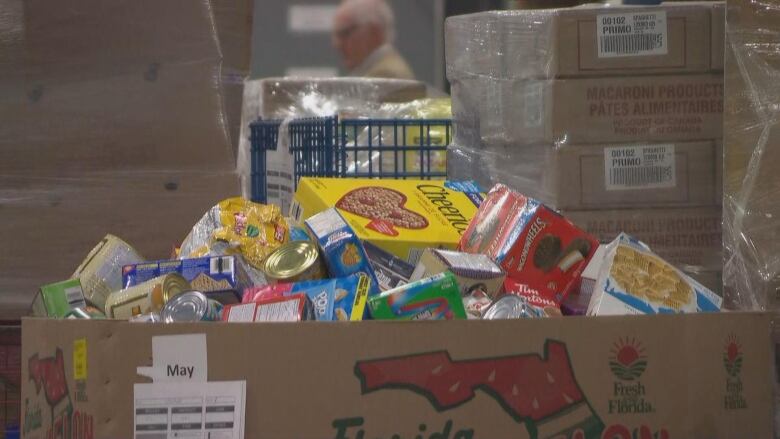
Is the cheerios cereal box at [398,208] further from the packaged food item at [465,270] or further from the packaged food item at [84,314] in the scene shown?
the packaged food item at [84,314]

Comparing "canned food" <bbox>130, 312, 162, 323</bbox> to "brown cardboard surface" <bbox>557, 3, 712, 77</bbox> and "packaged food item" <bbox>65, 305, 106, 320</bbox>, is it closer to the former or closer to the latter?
"packaged food item" <bbox>65, 305, 106, 320</bbox>

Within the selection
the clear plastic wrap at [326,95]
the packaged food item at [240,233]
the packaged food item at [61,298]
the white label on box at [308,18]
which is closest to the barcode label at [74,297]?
the packaged food item at [61,298]

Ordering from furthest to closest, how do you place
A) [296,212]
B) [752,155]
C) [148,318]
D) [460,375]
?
1. [296,212]
2. [752,155]
3. [148,318]
4. [460,375]

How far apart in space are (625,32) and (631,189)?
32 centimetres

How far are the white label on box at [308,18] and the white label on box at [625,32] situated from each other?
5.71 metres

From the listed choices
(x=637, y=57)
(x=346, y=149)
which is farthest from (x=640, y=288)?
(x=346, y=149)

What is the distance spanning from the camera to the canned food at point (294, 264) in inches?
80.5

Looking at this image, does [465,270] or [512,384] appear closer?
[512,384]

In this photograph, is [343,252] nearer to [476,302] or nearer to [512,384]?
[476,302]

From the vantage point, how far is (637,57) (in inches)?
101

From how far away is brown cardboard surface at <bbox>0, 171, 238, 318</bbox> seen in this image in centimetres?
290

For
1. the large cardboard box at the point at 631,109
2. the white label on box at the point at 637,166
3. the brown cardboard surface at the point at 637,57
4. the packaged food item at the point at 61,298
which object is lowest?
the packaged food item at the point at 61,298

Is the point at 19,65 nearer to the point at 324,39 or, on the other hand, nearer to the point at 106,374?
the point at 106,374

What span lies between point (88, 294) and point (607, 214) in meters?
1.06
